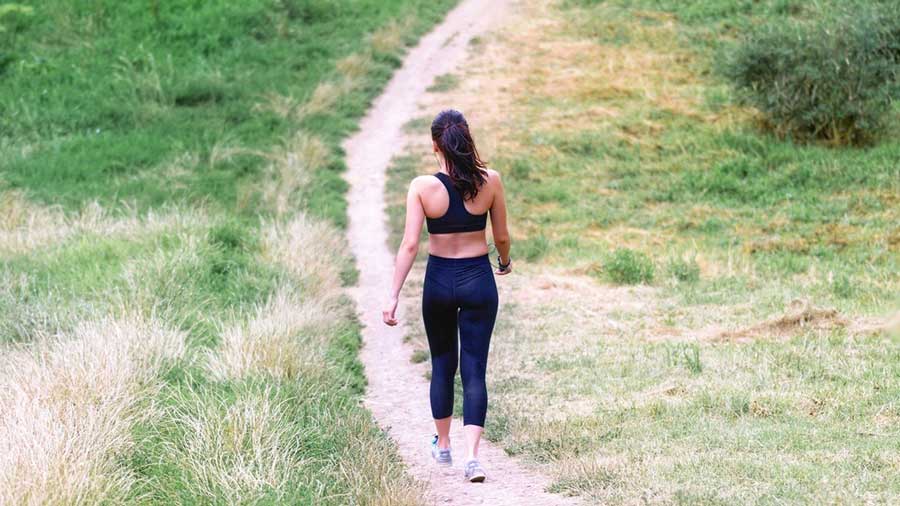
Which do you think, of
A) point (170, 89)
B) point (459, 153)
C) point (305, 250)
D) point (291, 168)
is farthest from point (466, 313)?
point (170, 89)

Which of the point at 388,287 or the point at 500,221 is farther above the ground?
the point at 500,221

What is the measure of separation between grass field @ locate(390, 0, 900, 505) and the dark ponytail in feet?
5.41

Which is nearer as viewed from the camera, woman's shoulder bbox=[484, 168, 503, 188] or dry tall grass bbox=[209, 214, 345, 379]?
woman's shoulder bbox=[484, 168, 503, 188]

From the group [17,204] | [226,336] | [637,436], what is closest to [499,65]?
[17,204]

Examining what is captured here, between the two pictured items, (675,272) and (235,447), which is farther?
(675,272)

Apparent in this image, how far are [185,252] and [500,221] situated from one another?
5959 millimetres

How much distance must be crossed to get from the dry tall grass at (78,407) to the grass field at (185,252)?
0.8 inches

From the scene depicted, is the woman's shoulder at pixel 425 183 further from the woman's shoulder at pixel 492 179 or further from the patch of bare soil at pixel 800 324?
the patch of bare soil at pixel 800 324

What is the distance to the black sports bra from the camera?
A: 5953 millimetres

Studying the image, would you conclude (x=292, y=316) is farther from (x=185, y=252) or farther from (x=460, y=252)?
(x=460, y=252)

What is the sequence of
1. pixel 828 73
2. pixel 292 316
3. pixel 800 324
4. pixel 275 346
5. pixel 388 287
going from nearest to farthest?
pixel 275 346 → pixel 292 316 → pixel 800 324 → pixel 388 287 → pixel 828 73

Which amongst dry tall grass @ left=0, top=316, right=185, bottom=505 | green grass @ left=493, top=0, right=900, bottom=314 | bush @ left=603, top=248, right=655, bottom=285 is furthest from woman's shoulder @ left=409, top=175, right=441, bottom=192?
bush @ left=603, top=248, right=655, bottom=285

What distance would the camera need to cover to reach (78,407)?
614 centimetres

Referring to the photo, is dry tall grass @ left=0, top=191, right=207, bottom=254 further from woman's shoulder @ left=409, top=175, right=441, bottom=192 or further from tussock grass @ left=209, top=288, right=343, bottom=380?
woman's shoulder @ left=409, top=175, right=441, bottom=192
